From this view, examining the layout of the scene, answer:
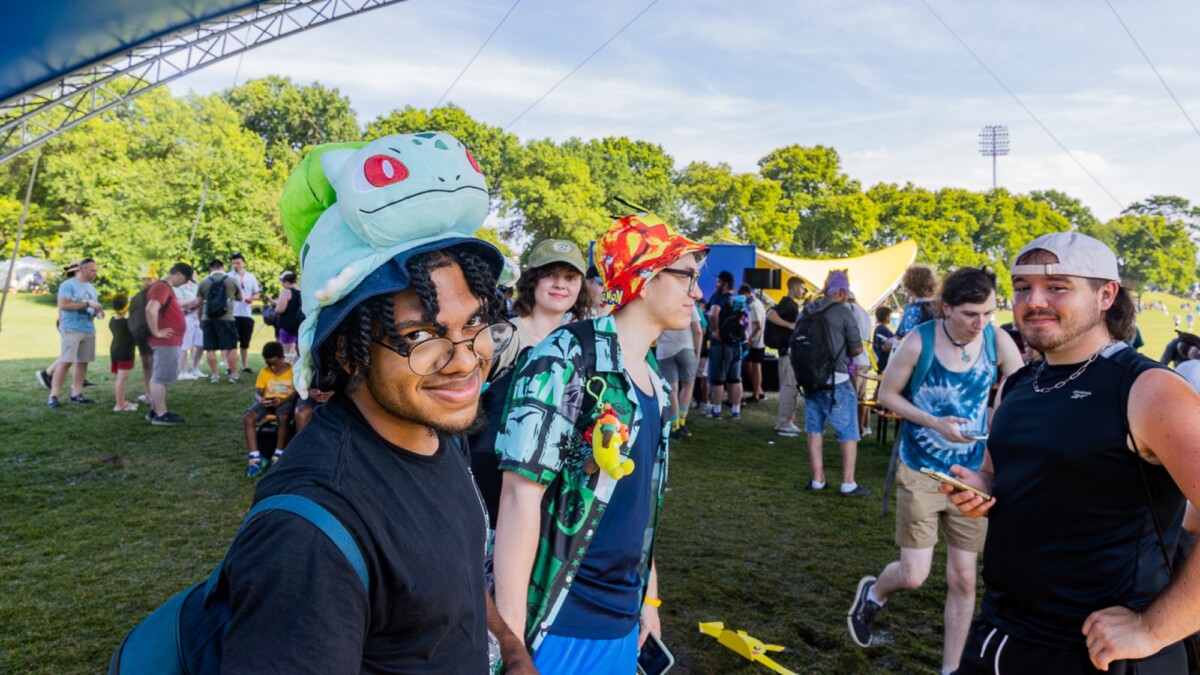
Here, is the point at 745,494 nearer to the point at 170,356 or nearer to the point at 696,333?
the point at 696,333

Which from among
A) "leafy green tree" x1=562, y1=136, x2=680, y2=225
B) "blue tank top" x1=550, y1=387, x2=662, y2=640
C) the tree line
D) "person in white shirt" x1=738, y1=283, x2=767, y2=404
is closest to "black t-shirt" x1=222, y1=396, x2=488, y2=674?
"blue tank top" x1=550, y1=387, x2=662, y2=640

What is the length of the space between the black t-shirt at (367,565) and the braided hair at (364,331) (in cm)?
5

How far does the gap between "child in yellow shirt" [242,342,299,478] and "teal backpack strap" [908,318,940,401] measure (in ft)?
18.2

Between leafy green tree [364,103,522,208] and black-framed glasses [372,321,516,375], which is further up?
leafy green tree [364,103,522,208]

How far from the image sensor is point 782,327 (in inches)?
429

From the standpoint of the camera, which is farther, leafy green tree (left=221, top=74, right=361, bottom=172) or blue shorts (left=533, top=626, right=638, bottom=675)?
leafy green tree (left=221, top=74, right=361, bottom=172)

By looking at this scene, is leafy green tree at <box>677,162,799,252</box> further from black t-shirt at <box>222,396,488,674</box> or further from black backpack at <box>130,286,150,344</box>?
black t-shirt at <box>222,396,488,674</box>

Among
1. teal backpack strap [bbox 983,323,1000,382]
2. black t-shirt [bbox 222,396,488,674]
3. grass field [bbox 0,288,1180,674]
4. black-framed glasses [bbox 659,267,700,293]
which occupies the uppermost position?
black-framed glasses [bbox 659,267,700,293]

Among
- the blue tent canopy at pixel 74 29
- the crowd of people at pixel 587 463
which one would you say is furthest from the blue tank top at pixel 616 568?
the blue tent canopy at pixel 74 29

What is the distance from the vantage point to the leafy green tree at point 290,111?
50.2 metres

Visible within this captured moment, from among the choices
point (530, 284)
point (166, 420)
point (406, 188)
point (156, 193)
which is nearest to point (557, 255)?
point (530, 284)

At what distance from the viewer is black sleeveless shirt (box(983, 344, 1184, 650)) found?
2199 mm

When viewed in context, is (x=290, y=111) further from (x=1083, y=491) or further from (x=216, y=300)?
(x=1083, y=491)

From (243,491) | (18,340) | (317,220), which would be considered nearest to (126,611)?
(243,491)
